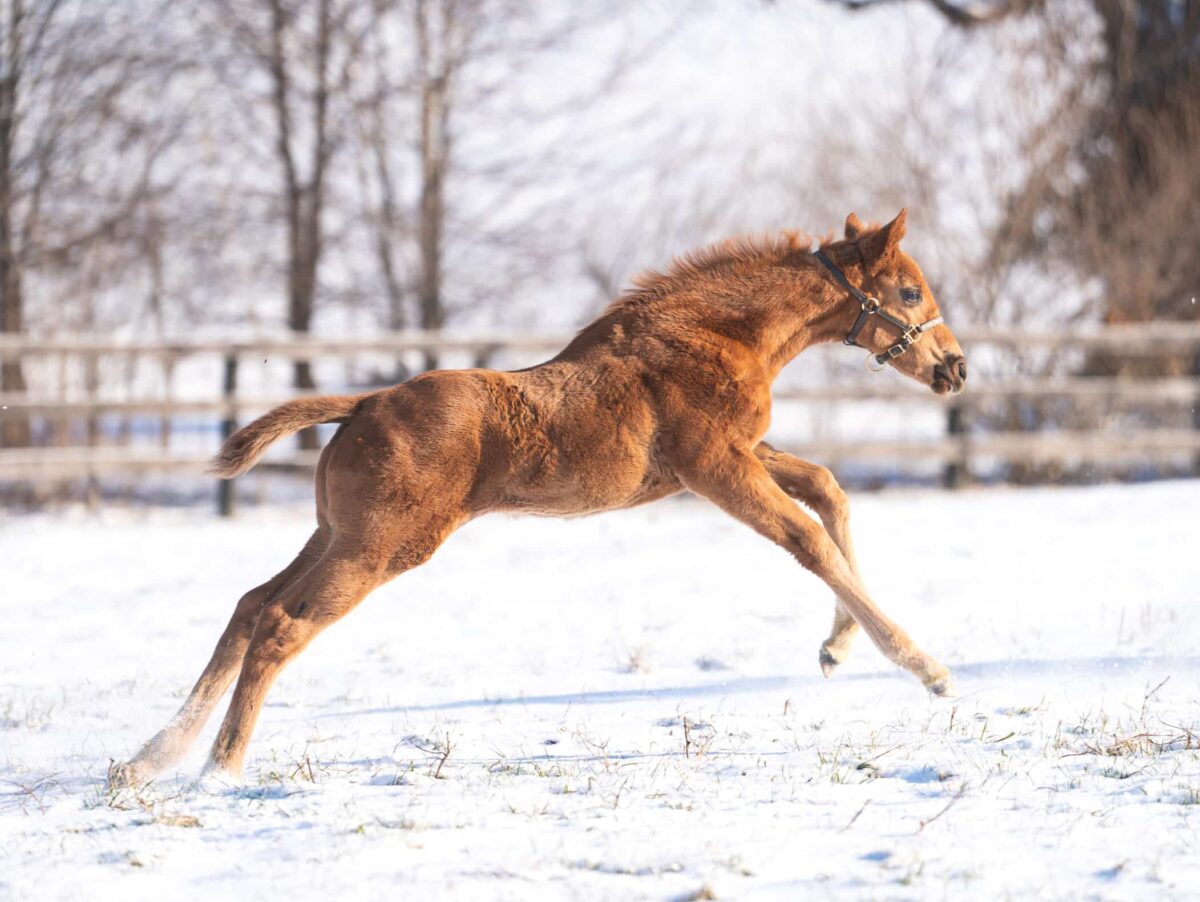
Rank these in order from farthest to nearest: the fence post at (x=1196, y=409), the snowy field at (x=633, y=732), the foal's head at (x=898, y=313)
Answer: the fence post at (x=1196, y=409) → the foal's head at (x=898, y=313) → the snowy field at (x=633, y=732)

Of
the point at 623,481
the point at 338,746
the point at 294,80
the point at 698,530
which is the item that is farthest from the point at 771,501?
the point at 294,80

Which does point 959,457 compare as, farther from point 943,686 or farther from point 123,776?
point 123,776

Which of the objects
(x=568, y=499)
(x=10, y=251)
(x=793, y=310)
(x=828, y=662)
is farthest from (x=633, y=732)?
(x=10, y=251)

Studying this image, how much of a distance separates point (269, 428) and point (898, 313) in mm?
2398

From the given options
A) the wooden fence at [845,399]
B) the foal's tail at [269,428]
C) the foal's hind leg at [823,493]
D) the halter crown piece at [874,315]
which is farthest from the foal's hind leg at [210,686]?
the wooden fence at [845,399]

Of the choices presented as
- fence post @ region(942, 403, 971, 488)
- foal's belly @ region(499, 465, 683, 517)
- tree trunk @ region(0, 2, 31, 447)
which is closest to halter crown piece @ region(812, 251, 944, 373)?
foal's belly @ region(499, 465, 683, 517)

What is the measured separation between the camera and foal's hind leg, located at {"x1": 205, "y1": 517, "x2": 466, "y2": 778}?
163 inches

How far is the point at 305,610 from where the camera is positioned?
4238mm

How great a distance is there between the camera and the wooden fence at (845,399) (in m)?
11.7

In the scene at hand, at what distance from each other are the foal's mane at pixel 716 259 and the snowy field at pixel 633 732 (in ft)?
5.28

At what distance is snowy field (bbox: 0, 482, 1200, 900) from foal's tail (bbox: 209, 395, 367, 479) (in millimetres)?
1002

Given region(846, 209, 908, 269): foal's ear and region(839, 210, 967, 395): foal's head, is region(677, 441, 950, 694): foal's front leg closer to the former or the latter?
region(839, 210, 967, 395): foal's head

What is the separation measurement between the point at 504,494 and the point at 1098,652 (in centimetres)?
318

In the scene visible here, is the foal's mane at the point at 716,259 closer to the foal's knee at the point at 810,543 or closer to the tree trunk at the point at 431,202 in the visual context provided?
the foal's knee at the point at 810,543
